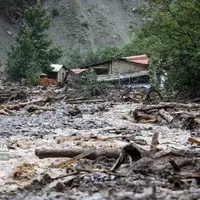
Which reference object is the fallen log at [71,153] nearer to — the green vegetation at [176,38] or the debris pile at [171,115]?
the debris pile at [171,115]

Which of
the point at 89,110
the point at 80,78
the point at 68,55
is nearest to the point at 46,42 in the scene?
the point at 68,55

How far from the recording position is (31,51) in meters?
42.8

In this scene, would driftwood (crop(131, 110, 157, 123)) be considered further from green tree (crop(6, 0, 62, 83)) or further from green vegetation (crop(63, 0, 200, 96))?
green tree (crop(6, 0, 62, 83))

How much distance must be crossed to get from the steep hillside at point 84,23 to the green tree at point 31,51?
13.4 m

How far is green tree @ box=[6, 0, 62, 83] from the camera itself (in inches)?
1634

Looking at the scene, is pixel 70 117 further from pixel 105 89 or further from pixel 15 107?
pixel 105 89

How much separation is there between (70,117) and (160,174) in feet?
29.6

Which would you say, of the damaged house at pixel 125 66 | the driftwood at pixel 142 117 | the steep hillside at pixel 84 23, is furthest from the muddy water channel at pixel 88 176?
the steep hillside at pixel 84 23

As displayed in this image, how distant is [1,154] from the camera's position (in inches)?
245

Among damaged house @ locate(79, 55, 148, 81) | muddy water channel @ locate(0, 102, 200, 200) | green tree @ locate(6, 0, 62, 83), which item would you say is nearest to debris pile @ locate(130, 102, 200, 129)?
muddy water channel @ locate(0, 102, 200, 200)

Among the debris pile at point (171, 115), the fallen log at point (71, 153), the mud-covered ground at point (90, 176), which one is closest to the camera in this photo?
the mud-covered ground at point (90, 176)

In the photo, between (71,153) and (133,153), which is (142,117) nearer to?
(71,153)

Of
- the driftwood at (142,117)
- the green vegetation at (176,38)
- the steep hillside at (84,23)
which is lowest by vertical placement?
the driftwood at (142,117)

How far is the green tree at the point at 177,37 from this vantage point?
735 inches
